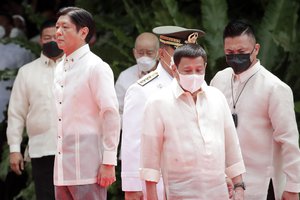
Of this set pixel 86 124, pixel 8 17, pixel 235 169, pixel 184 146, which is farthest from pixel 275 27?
pixel 184 146

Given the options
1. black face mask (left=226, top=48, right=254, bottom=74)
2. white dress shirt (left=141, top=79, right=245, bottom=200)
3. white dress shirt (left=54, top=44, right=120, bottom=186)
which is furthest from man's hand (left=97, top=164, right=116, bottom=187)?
black face mask (left=226, top=48, right=254, bottom=74)

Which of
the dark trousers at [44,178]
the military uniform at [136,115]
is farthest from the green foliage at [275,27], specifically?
the military uniform at [136,115]

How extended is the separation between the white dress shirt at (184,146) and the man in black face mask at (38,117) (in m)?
2.40

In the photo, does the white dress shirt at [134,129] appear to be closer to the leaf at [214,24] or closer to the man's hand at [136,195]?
the man's hand at [136,195]

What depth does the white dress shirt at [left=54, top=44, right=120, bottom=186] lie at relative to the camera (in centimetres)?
665

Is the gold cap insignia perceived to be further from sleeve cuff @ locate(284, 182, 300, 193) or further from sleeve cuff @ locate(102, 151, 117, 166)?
sleeve cuff @ locate(284, 182, 300, 193)

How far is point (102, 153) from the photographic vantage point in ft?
22.2

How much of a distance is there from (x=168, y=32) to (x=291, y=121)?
0.99 meters

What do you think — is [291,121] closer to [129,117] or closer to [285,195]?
[285,195]

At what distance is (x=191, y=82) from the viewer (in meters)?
6.12

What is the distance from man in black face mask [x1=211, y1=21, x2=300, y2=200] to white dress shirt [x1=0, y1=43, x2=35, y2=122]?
3.64 metres

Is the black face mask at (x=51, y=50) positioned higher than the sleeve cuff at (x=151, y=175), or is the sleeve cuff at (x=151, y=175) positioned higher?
the black face mask at (x=51, y=50)

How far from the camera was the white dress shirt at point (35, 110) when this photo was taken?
846cm

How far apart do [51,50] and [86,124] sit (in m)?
2.02
